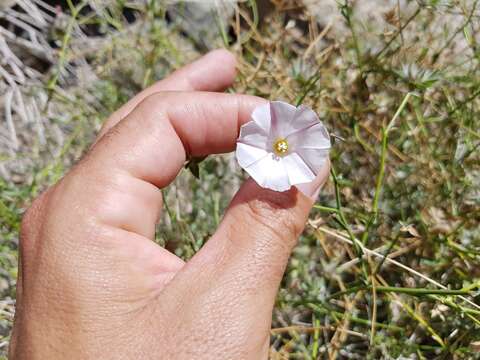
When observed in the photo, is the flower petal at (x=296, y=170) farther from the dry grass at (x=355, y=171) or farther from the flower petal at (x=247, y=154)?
the dry grass at (x=355, y=171)

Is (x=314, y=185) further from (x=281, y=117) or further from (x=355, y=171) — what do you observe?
(x=355, y=171)

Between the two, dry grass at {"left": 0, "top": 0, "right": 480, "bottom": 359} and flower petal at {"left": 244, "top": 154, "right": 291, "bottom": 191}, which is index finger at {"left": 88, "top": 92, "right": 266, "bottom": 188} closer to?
flower petal at {"left": 244, "top": 154, "right": 291, "bottom": 191}

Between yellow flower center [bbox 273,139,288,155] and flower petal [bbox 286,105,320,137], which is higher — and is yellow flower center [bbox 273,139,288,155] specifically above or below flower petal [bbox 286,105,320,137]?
below

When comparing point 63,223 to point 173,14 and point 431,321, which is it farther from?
point 173,14

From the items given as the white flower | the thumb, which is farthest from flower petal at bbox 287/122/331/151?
the thumb

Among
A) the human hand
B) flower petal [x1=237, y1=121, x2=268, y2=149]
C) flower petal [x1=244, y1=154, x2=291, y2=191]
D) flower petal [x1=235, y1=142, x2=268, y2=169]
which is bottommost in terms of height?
the human hand

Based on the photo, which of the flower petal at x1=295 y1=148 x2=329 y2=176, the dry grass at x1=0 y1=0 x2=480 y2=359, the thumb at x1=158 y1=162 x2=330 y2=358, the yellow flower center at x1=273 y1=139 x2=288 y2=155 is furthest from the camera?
the dry grass at x1=0 y1=0 x2=480 y2=359

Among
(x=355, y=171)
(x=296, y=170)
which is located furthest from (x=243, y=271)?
(x=355, y=171)

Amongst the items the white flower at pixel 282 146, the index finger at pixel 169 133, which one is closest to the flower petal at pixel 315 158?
the white flower at pixel 282 146
